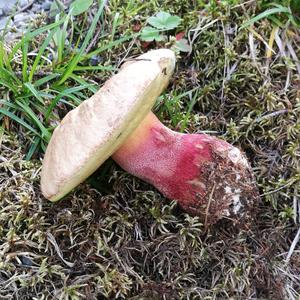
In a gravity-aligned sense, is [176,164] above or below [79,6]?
below

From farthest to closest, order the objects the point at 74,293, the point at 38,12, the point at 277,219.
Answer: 1. the point at 38,12
2. the point at 277,219
3. the point at 74,293

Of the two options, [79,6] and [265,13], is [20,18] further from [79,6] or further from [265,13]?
Result: [265,13]

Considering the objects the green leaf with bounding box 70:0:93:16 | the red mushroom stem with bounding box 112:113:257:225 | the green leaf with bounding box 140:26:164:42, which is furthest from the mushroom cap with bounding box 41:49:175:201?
the green leaf with bounding box 70:0:93:16

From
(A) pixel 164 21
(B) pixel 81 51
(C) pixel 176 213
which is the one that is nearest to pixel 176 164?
(C) pixel 176 213

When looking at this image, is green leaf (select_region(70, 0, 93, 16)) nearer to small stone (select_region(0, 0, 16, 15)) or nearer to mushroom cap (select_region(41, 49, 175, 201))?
small stone (select_region(0, 0, 16, 15))

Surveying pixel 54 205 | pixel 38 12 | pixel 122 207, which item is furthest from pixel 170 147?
pixel 38 12

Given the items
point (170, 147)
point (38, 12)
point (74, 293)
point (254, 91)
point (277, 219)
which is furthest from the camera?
point (38, 12)

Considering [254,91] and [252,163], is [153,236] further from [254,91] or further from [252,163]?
[254,91]

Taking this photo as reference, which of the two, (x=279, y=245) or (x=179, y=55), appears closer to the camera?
(x=279, y=245)
